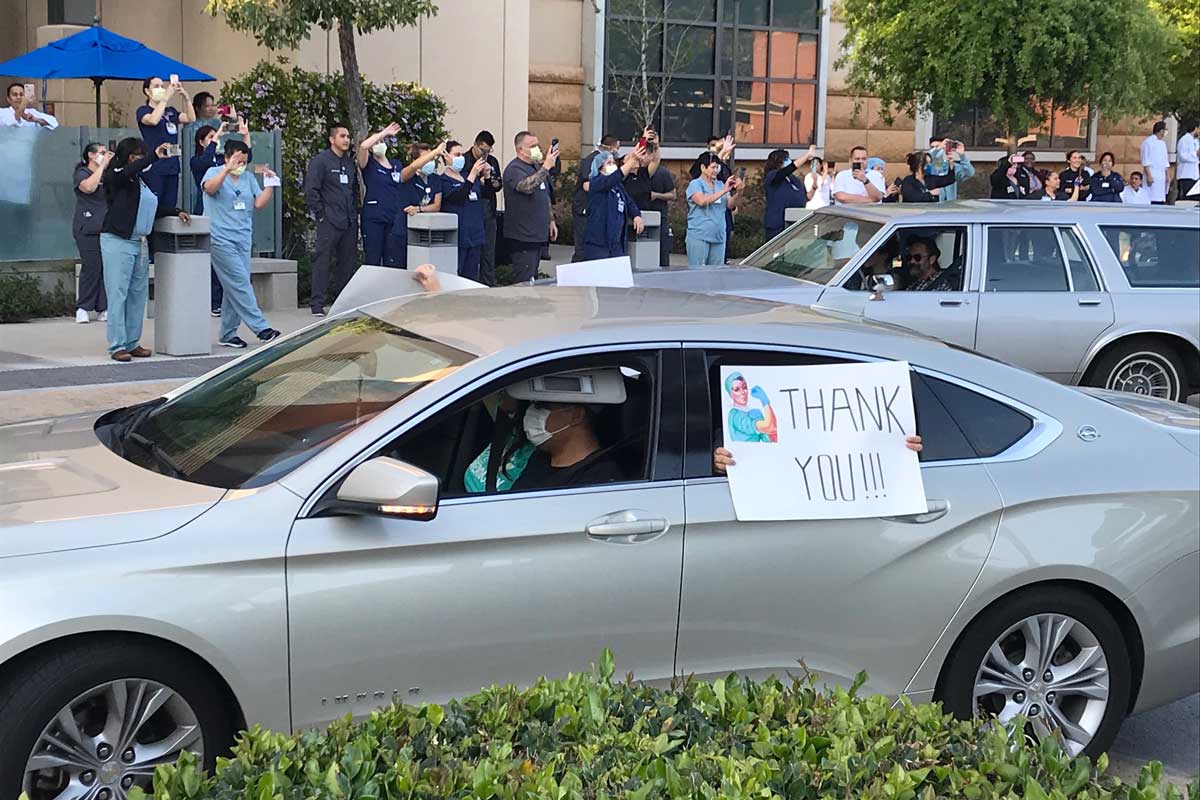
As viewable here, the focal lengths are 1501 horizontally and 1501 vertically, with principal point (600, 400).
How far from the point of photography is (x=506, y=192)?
1647 centimetres

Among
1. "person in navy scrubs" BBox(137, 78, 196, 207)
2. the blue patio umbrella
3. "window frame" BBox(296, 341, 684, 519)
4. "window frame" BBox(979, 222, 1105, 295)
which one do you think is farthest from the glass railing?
"window frame" BBox(296, 341, 684, 519)

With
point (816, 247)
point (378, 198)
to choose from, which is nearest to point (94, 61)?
point (378, 198)

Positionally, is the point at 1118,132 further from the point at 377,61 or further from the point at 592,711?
the point at 592,711

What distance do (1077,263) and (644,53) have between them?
16.0m

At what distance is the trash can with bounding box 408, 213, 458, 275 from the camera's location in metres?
14.7

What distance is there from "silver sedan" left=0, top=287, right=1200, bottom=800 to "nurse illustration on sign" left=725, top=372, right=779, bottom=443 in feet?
0.23

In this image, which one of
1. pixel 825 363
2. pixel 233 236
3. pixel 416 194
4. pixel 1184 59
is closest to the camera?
pixel 825 363

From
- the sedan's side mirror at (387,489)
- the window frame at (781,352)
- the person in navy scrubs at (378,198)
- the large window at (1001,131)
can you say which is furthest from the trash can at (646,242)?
the large window at (1001,131)

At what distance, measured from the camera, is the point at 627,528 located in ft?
14.5

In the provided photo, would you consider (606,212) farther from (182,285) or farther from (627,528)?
(627,528)

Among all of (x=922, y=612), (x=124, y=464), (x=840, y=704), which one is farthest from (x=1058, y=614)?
(x=124, y=464)

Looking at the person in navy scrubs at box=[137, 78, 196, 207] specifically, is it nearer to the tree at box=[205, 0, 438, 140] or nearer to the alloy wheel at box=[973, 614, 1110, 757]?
the tree at box=[205, 0, 438, 140]

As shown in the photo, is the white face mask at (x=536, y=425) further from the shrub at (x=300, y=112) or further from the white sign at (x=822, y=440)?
the shrub at (x=300, y=112)

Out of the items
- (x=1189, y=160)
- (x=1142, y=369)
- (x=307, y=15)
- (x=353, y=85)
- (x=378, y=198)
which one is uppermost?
(x=307, y=15)
